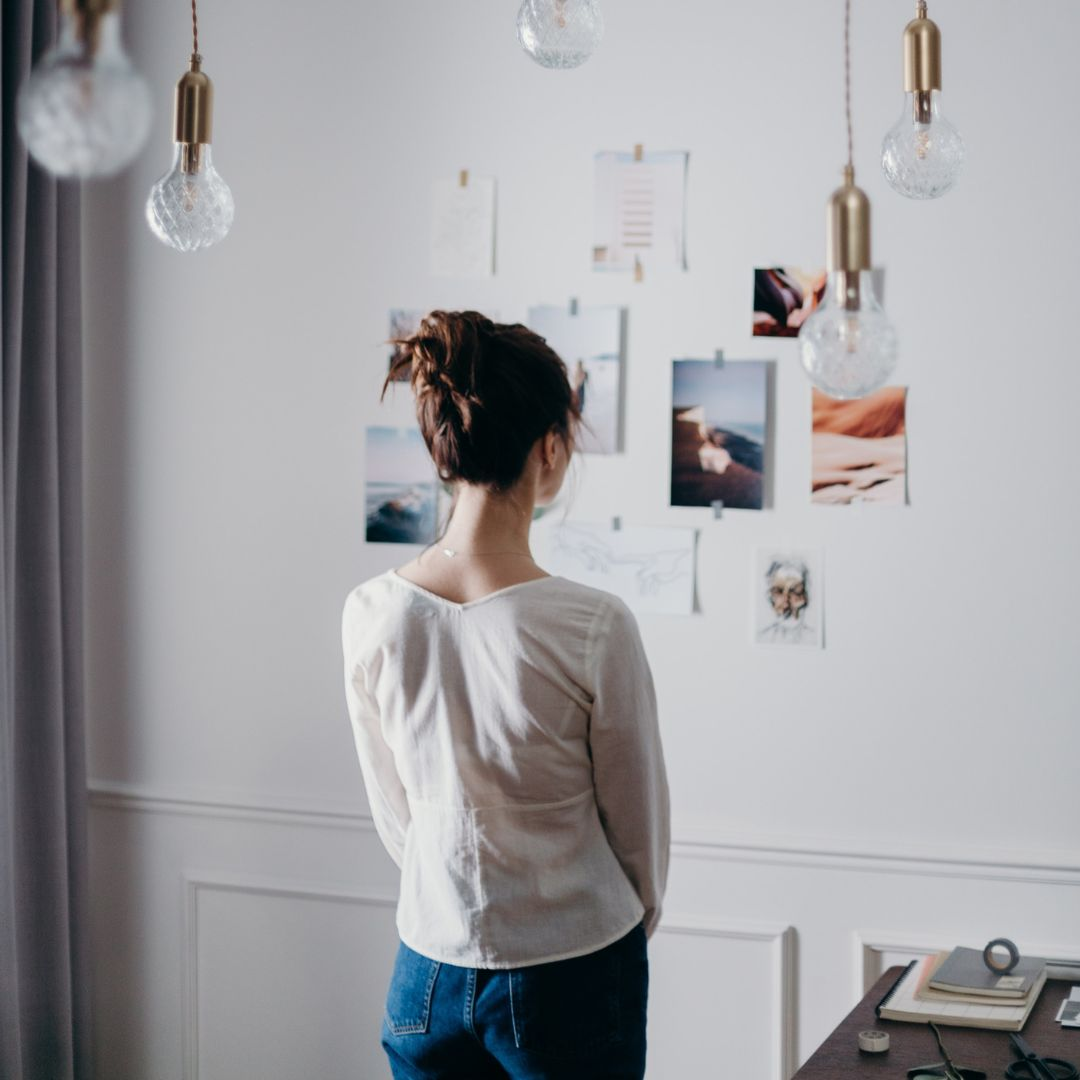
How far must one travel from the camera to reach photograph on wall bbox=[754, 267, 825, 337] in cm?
225

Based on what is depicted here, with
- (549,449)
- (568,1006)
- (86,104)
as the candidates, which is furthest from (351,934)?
(86,104)

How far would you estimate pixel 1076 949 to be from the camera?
214cm

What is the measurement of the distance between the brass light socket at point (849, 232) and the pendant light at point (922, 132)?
1.22ft

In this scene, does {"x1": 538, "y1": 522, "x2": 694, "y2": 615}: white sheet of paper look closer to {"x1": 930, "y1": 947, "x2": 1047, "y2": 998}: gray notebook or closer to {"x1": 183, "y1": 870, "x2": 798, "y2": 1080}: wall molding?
{"x1": 183, "y1": 870, "x2": 798, "y2": 1080}: wall molding

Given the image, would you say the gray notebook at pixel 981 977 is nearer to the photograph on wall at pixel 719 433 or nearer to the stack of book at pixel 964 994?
the stack of book at pixel 964 994

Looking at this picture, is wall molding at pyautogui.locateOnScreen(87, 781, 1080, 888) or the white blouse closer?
the white blouse

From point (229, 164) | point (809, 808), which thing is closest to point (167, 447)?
point (229, 164)

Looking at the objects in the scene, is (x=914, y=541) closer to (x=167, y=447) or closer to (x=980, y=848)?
(x=980, y=848)

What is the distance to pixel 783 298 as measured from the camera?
2.26 meters

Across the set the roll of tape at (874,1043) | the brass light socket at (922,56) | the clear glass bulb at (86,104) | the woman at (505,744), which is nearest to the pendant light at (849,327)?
the brass light socket at (922,56)

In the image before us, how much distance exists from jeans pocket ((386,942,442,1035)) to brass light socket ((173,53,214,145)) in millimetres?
932

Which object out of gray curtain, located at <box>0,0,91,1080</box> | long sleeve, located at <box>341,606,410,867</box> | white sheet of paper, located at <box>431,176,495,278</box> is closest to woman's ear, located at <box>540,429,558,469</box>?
long sleeve, located at <box>341,606,410,867</box>

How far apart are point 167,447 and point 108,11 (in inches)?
84.2

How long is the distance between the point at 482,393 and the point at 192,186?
0.44 meters
